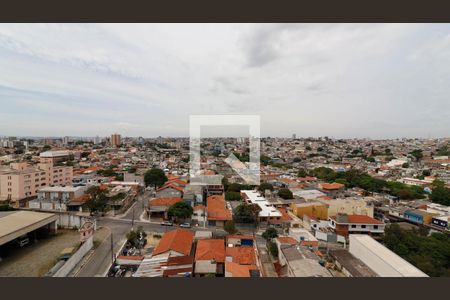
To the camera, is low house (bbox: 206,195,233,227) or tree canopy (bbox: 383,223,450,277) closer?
tree canopy (bbox: 383,223,450,277)

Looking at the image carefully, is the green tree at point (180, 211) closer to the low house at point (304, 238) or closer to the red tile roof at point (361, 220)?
the low house at point (304, 238)

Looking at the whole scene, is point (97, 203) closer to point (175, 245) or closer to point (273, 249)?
point (175, 245)

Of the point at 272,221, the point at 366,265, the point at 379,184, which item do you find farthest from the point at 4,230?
the point at 379,184

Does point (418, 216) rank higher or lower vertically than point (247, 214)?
lower

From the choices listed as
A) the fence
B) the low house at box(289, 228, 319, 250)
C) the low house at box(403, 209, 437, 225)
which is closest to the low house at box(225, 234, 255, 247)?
the low house at box(289, 228, 319, 250)

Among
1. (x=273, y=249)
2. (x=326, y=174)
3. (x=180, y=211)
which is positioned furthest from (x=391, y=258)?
(x=326, y=174)

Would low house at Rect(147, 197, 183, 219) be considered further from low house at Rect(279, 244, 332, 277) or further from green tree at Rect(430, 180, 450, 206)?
green tree at Rect(430, 180, 450, 206)

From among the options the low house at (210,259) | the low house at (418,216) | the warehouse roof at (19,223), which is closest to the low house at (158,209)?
the warehouse roof at (19,223)
